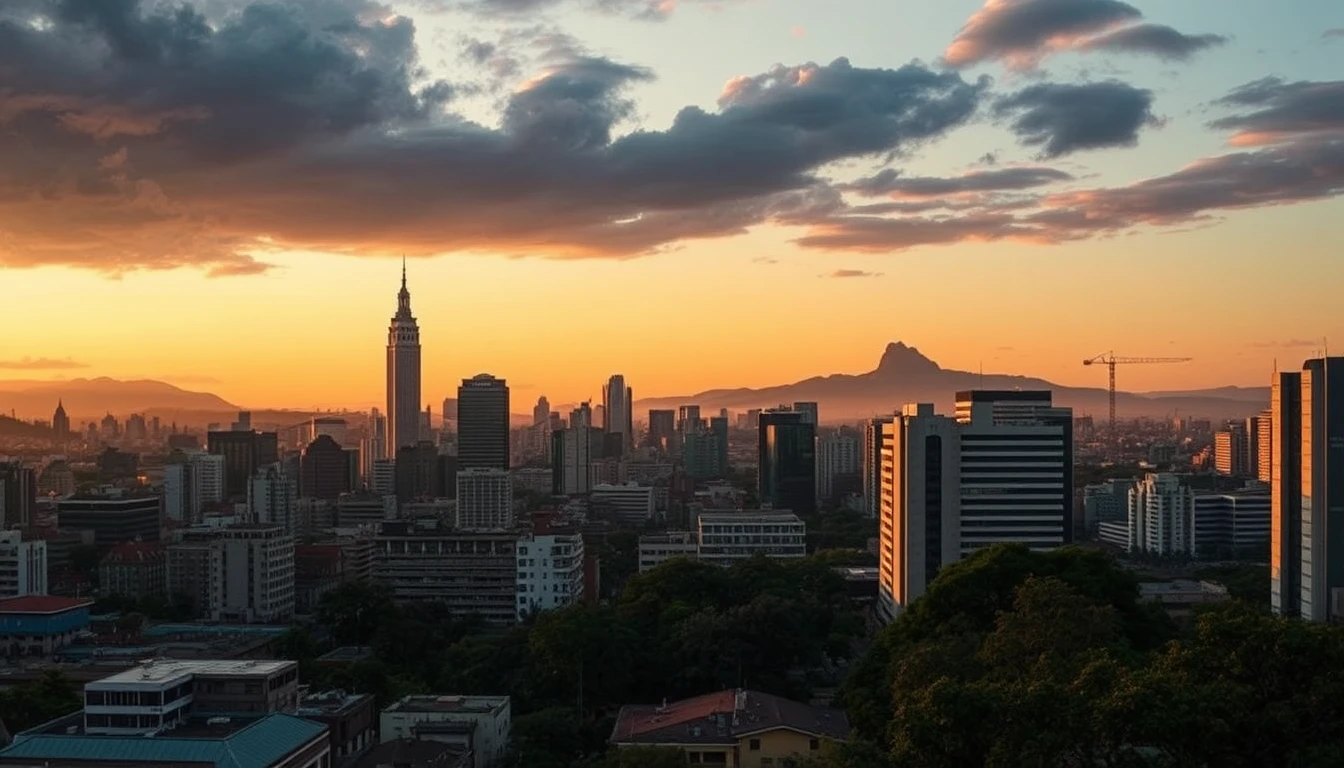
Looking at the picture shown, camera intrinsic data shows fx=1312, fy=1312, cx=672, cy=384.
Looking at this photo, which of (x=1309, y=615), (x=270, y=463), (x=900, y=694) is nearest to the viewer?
(x=900, y=694)

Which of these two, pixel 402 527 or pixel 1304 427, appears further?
pixel 402 527

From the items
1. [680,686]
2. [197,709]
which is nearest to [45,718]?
[197,709]

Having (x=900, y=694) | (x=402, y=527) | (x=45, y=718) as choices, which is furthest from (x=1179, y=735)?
(x=402, y=527)

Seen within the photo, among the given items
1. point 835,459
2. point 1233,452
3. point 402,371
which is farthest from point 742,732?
point 402,371

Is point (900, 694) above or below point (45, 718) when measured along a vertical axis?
above

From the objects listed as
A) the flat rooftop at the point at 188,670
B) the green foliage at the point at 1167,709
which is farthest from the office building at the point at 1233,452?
the green foliage at the point at 1167,709

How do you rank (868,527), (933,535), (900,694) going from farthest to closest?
(868,527) < (933,535) < (900,694)

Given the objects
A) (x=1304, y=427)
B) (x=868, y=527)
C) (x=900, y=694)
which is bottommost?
(x=868, y=527)

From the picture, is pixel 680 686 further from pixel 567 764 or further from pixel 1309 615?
pixel 1309 615
